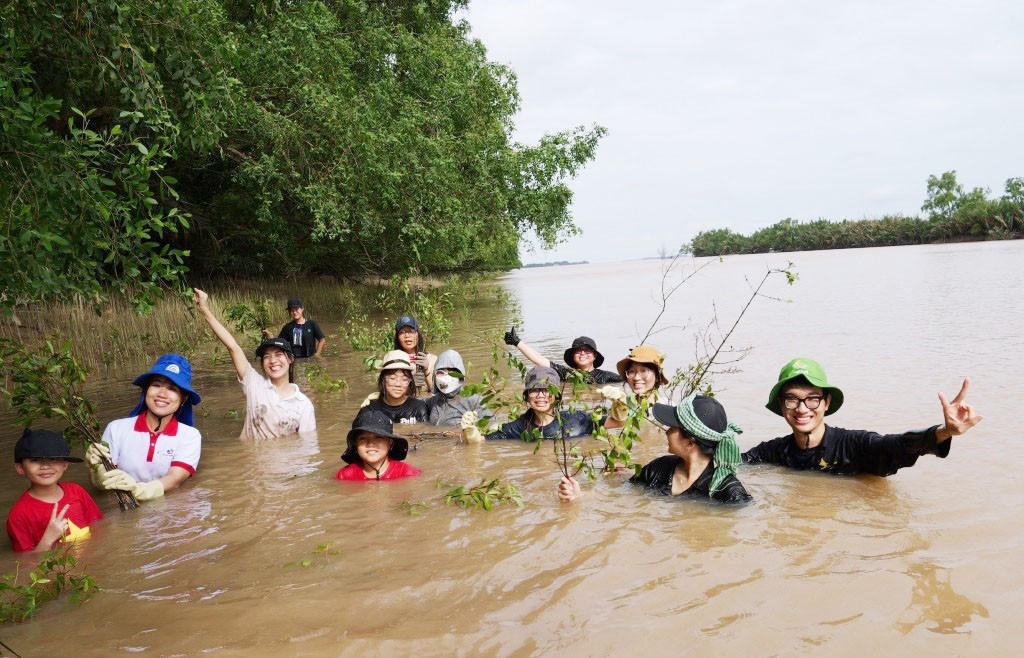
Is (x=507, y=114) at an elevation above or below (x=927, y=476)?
above

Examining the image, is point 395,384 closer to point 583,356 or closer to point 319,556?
point 583,356

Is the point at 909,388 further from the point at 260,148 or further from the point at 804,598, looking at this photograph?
the point at 260,148

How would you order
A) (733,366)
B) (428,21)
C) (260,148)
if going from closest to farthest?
1. (733,366)
2. (260,148)
3. (428,21)

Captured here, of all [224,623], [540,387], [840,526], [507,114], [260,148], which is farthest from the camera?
[507,114]

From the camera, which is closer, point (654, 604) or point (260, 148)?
point (654, 604)

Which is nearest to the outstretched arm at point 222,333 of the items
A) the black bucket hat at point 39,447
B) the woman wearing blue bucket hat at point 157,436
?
the woman wearing blue bucket hat at point 157,436

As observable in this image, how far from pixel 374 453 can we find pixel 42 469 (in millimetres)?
2417

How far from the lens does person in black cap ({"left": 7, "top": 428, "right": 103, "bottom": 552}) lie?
5.13m

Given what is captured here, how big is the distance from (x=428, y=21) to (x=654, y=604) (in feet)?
65.5

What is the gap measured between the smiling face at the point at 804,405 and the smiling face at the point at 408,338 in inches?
191

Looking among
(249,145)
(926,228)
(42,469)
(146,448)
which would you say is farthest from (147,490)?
(926,228)

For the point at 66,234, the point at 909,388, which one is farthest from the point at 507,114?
the point at 66,234

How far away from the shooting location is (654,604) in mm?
3924

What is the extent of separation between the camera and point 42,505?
5.29 meters
